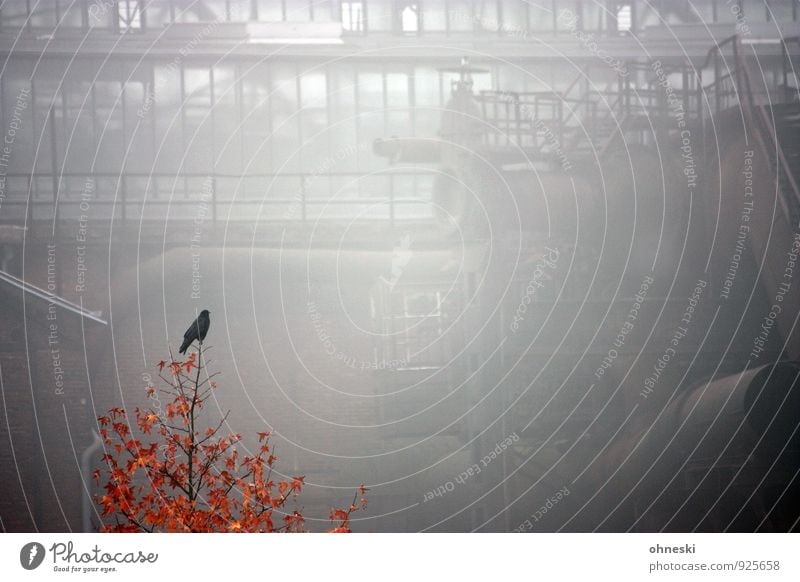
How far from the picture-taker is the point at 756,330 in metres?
6.04

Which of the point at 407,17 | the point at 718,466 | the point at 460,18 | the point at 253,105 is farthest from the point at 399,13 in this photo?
the point at 718,466

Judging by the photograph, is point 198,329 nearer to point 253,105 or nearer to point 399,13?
point 253,105

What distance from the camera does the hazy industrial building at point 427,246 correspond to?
574 centimetres

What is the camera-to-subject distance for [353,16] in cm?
588

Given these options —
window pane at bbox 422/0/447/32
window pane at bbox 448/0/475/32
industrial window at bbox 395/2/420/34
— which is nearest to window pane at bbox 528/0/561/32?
window pane at bbox 448/0/475/32

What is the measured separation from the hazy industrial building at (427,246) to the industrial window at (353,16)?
0.02 meters

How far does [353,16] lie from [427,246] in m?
1.34

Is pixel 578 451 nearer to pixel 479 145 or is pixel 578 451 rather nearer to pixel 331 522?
pixel 331 522

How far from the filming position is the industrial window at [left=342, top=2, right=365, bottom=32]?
19.3 feet

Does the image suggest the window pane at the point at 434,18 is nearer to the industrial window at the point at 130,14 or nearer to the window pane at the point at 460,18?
the window pane at the point at 460,18

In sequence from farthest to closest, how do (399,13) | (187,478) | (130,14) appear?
(399,13), (130,14), (187,478)

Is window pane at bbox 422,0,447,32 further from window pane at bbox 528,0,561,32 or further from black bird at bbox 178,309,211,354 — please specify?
black bird at bbox 178,309,211,354

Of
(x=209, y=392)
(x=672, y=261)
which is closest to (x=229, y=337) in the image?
(x=209, y=392)

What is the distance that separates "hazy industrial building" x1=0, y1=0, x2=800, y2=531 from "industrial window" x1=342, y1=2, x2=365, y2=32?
0.07 ft
